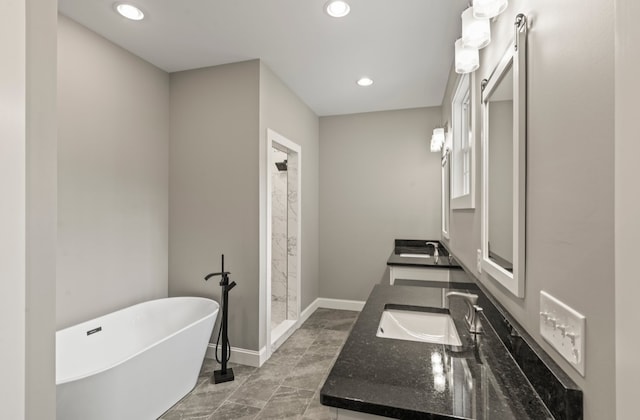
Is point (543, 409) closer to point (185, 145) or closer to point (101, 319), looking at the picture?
point (101, 319)

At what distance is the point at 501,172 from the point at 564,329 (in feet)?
2.20

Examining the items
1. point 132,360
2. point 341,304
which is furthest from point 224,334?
point 341,304

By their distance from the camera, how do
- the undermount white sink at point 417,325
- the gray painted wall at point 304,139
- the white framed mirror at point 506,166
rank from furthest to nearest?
the gray painted wall at point 304,139
the undermount white sink at point 417,325
the white framed mirror at point 506,166

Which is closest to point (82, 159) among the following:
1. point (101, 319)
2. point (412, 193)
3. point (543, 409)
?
point (101, 319)

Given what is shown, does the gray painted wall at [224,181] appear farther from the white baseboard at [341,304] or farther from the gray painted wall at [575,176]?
the gray painted wall at [575,176]

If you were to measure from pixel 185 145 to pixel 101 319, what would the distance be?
1.61 m

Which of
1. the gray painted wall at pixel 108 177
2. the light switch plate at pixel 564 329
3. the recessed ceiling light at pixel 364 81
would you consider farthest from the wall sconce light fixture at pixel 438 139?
the gray painted wall at pixel 108 177

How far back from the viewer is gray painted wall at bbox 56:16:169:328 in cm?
211

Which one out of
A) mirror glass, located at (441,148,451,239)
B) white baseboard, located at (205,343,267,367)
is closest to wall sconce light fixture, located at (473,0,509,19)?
mirror glass, located at (441,148,451,239)

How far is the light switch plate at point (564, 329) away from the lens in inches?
A: 27.0

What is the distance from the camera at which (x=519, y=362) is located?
0.97 meters

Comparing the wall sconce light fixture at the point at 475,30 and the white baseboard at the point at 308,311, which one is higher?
the wall sconce light fixture at the point at 475,30
